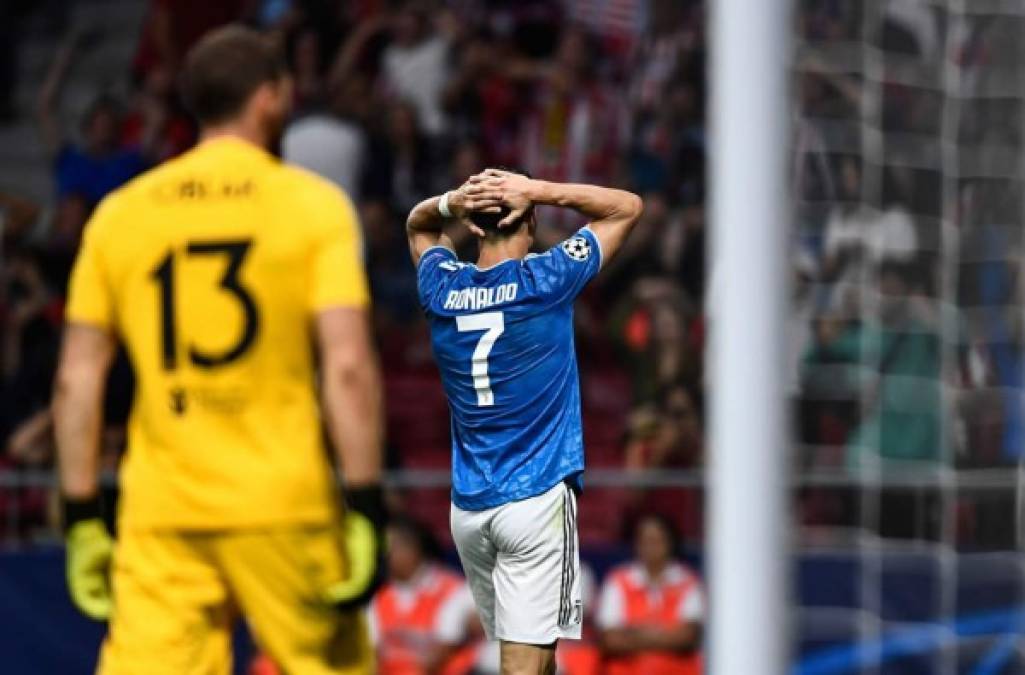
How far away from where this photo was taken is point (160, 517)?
4.41 m

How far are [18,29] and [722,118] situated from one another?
10.8 m

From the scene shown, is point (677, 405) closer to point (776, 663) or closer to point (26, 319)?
point (26, 319)

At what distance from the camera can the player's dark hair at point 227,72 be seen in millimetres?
4434

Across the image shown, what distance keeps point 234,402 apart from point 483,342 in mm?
1614

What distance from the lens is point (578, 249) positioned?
5781mm

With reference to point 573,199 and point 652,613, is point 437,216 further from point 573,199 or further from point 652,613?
point 652,613

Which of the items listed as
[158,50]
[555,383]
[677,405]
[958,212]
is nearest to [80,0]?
[158,50]

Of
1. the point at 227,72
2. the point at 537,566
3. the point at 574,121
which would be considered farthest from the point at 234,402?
the point at 574,121

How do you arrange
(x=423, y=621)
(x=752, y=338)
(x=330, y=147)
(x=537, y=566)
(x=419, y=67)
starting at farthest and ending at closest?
(x=419, y=67) < (x=330, y=147) < (x=423, y=621) < (x=537, y=566) < (x=752, y=338)

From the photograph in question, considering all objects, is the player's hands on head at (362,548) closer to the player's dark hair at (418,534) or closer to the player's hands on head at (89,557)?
the player's hands on head at (89,557)

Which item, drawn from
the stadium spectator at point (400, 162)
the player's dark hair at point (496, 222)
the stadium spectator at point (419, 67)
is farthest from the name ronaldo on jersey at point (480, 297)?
the stadium spectator at point (419, 67)

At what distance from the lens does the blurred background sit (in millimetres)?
8883

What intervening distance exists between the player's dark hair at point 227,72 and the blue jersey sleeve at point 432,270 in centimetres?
155

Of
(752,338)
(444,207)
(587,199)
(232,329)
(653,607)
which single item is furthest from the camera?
(653,607)
